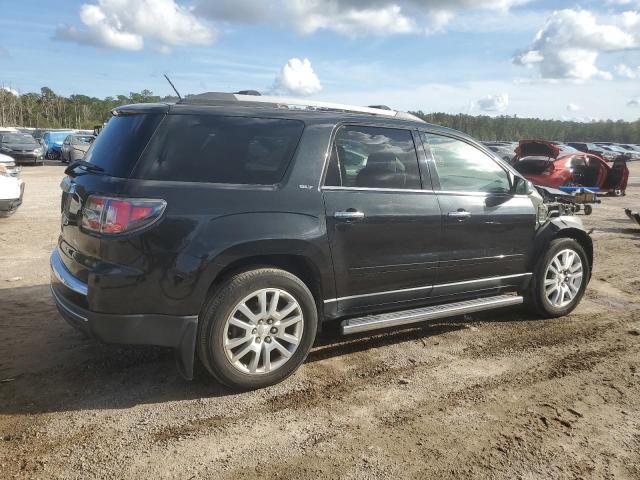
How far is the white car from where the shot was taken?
28.9 ft

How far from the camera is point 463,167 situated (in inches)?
179

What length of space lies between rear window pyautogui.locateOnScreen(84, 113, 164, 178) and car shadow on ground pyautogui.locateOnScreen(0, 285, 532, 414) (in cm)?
139

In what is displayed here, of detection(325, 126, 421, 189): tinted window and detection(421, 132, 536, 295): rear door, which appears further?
detection(421, 132, 536, 295): rear door

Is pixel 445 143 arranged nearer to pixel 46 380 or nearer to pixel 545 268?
pixel 545 268

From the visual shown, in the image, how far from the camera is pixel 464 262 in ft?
14.5

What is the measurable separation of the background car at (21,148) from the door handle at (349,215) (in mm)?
25371

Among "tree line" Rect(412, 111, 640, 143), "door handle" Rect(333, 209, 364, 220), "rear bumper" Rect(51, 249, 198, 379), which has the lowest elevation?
"rear bumper" Rect(51, 249, 198, 379)

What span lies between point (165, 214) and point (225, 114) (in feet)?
2.74

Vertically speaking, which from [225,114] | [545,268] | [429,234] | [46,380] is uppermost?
[225,114]

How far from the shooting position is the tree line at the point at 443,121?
8019cm

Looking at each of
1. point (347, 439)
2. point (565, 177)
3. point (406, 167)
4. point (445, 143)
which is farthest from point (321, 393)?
point (565, 177)

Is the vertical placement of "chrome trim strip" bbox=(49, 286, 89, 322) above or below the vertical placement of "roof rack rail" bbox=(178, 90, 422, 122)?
below

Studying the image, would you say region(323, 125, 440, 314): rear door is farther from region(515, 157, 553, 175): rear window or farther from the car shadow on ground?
region(515, 157, 553, 175): rear window

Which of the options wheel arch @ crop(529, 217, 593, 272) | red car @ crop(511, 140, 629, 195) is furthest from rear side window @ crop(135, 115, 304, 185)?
red car @ crop(511, 140, 629, 195)
